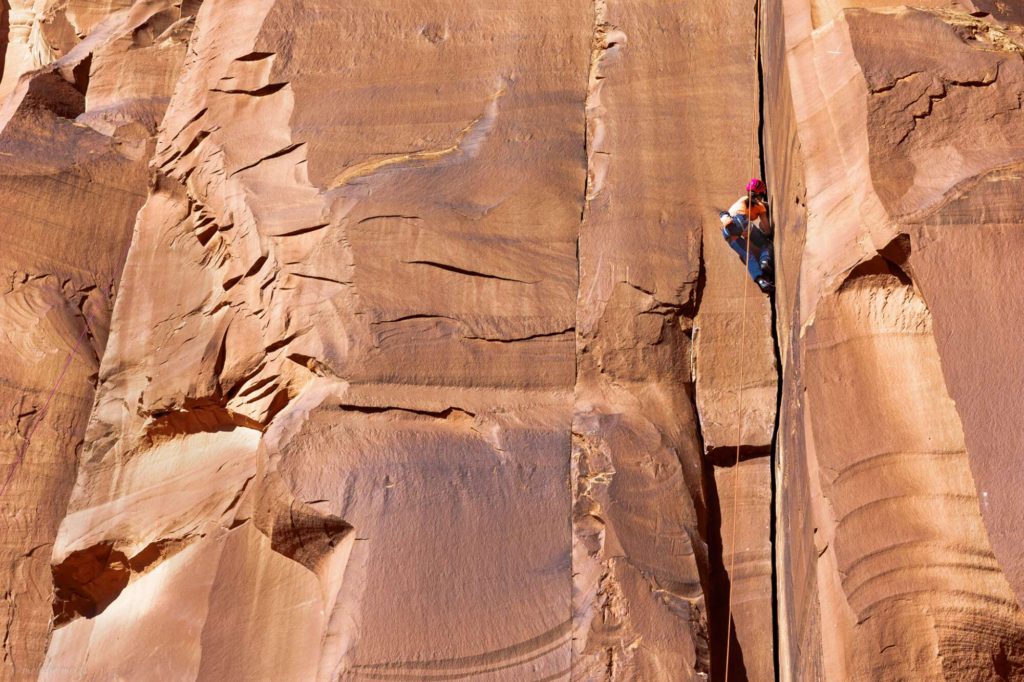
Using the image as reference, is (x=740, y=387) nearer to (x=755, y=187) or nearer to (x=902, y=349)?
(x=755, y=187)

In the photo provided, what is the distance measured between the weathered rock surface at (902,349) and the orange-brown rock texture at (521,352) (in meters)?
0.02

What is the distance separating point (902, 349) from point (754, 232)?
1742 millimetres

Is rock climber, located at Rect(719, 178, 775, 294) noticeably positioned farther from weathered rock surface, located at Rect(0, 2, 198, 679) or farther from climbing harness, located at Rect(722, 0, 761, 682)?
weathered rock surface, located at Rect(0, 2, 198, 679)

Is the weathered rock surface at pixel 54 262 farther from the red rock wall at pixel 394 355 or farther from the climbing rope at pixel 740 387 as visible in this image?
the climbing rope at pixel 740 387

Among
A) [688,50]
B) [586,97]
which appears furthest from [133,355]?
[688,50]

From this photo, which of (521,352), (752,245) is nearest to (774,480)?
(752,245)

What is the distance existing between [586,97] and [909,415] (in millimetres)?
3388

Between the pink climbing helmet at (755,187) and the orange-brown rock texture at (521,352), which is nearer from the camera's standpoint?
the orange-brown rock texture at (521,352)

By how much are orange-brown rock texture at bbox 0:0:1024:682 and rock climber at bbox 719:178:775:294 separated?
12 cm

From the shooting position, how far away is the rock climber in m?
6.73

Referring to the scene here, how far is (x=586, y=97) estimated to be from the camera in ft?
24.6

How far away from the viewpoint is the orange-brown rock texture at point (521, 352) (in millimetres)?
5160

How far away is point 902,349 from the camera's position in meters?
5.32

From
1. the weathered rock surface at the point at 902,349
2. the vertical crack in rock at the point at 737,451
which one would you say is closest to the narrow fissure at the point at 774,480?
the vertical crack in rock at the point at 737,451
